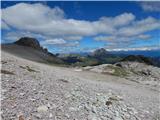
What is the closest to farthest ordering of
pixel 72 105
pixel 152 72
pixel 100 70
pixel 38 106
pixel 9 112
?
pixel 9 112 → pixel 38 106 → pixel 72 105 → pixel 100 70 → pixel 152 72

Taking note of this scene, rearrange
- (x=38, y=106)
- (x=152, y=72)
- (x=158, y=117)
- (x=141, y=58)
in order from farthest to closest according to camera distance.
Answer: (x=141, y=58) < (x=152, y=72) < (x=158, y=117) < (x=38, y=106)

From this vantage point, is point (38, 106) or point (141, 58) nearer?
point (38, 106)

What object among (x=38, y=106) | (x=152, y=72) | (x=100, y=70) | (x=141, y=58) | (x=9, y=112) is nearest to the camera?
(x=9, y=112)

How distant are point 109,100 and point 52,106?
5782 millimetres

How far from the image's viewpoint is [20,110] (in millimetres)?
14102

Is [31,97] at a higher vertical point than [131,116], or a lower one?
higher

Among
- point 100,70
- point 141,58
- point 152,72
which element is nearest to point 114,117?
point 100,70

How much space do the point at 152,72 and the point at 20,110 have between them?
62.6 meters

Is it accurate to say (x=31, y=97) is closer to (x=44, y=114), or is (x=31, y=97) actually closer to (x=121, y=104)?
(x=44, y=114)

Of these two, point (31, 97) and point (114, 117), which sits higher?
point (31, 97)

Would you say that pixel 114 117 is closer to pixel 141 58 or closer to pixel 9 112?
pixel 9 112

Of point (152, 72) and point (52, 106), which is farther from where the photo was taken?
point (152, 72)

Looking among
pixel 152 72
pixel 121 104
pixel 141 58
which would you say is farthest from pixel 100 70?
pixel 121 104

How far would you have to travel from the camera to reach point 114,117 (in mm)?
15773
